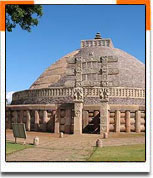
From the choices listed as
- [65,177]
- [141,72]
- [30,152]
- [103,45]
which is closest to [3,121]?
[30,152]

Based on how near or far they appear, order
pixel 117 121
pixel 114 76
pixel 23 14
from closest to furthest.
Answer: pixel 23 14
pixel 117 121
pixel 114 76

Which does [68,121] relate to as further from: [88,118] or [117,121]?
[117,121]

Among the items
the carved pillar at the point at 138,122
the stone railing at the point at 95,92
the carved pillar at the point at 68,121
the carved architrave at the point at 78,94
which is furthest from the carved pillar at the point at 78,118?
the stone railing at the point at 95,92

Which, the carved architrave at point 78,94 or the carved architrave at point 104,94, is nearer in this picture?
the carved architrave at point 104,94

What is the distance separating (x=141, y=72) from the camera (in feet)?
108

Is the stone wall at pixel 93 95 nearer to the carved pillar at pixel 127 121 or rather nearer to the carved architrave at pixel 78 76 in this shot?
the carved architrave at pixel 78 76

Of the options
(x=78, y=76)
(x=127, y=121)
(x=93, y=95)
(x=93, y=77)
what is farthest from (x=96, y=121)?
(x=93, y=95)

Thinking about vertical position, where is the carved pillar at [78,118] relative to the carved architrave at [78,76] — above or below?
below

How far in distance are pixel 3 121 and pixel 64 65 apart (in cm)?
2812

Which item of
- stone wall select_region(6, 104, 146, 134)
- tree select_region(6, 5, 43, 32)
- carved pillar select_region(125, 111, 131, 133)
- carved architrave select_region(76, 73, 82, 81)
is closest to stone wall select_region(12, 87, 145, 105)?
stone wall select_region(6, 104, 146, 134)

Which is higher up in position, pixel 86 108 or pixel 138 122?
pixel 86 108

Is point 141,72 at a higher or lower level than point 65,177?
higher

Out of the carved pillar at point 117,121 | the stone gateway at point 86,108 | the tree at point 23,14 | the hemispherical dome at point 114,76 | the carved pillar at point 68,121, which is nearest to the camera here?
the tree at point 23,14

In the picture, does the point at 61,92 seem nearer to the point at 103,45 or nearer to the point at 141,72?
the point at 141,72
